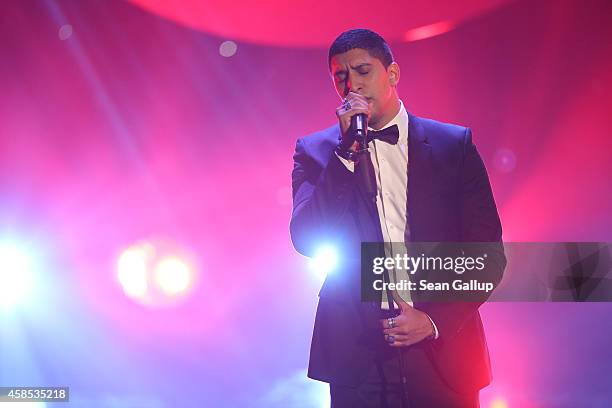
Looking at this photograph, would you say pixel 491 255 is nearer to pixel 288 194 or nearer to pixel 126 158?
pixel 288 194

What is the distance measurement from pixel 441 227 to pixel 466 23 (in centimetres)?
150

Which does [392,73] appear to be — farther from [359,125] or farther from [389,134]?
[359,125]

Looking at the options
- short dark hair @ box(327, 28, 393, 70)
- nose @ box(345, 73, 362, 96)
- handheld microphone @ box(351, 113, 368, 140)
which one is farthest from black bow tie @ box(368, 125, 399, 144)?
handheld microphone @ box(351, 113, 368, 140)

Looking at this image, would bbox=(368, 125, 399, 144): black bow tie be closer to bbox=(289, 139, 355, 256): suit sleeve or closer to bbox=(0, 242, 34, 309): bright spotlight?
bbox=(289, 139, 355, 256): suit sleeve

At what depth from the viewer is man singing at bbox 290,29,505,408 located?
1.91 meters

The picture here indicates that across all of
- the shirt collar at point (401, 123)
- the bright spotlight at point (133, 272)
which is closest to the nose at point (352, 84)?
the shirt collar at point (401, 123)

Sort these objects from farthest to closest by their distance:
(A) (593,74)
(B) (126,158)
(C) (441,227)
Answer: (B) (126,158) < (A) (593,74) < (C) (441,227)

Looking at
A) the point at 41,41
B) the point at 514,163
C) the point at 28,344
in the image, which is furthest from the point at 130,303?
the point at 514,163

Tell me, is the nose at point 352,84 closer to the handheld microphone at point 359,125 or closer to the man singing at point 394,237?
the man singing at point 394,237

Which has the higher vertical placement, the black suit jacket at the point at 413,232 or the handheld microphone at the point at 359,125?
the handheld microphone at the point at 359,125

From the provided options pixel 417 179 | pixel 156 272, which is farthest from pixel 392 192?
pixel 156 272

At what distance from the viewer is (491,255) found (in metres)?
2.06

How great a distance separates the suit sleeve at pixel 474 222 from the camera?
1.94 metres

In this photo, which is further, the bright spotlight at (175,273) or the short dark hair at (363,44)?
the bright spotlight at (175,273)
